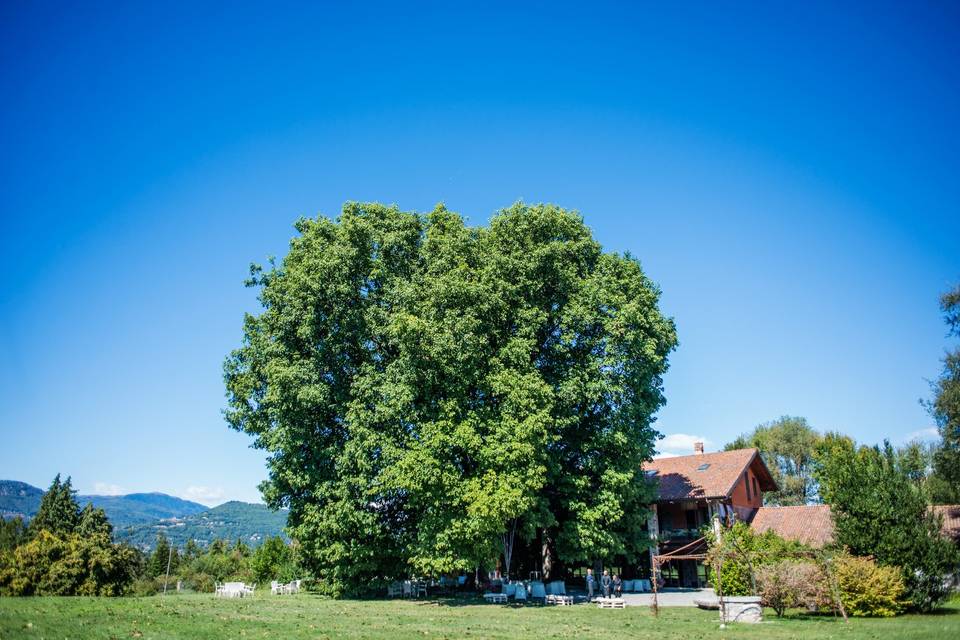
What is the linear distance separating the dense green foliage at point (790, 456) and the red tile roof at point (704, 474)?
19880 millimetres

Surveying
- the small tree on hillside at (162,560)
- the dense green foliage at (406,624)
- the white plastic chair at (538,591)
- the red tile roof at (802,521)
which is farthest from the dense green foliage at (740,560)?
the small tree on hillside at (162,560)

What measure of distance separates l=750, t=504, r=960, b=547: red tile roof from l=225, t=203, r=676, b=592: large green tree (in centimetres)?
1431

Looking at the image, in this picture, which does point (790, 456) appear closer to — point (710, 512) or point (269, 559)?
point (710, 512)

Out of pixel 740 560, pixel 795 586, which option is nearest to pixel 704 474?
pixel 740 560

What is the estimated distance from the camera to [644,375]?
29562mm

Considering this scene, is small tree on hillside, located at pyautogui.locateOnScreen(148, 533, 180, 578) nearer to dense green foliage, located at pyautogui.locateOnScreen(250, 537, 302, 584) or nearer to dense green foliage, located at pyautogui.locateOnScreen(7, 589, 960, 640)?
dense green foliage, located at pyautogui.locateOnScreen(250, 537, 302, 584)

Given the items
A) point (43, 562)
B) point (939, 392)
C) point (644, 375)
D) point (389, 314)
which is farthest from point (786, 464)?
point (43, 562)

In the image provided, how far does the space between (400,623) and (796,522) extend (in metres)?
32.6

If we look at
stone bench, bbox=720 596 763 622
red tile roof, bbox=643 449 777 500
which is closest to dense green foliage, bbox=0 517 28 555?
red tile roof, bbox=643 449 777 500

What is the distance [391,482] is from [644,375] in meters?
13.5

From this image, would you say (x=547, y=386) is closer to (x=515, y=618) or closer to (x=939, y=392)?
(x=515, y=618)

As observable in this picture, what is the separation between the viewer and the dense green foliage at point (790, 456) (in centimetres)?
6369

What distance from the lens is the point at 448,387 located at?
26.7 metres

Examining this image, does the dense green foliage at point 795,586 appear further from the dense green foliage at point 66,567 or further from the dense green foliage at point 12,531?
the dense green foliage at point 12,531
